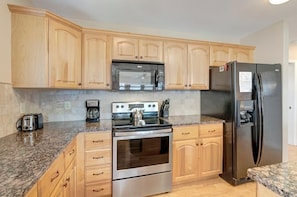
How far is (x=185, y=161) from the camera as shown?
2457 millimetres

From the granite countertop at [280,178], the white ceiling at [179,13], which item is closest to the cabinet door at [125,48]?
the white ceiling at [179,13]

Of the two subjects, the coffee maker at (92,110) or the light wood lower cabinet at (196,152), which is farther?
the coffee maker at (92,110)

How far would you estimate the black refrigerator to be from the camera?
2.46 metres

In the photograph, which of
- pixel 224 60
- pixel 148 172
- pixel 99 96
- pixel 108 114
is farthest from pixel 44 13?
pixel 224 60

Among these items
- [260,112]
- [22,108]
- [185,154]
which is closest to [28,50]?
[22,108]

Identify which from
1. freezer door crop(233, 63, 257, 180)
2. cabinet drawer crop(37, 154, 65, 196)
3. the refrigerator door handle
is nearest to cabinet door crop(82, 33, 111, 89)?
cabinet drawer crop(37, 154, 65, 196)

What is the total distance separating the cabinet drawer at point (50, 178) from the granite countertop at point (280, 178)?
1103 millimetres

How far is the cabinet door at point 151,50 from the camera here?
2564 millimetres

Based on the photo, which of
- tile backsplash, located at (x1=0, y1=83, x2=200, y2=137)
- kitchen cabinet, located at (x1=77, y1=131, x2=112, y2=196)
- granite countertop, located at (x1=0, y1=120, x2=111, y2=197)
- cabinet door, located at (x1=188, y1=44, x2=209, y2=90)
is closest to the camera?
granite countertop, located at (x1=0, y1=120, x2=111, y2=197)

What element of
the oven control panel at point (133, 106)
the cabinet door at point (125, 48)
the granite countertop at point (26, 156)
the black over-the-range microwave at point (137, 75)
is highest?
the cabinet door at point (125, 48)

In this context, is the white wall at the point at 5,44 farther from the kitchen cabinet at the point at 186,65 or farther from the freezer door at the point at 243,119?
the freezer door at the point at 243,119

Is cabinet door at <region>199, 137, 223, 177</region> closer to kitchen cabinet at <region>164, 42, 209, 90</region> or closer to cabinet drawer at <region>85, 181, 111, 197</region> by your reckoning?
kitchen cabinet at <region>164, 42, 209, 90</region>

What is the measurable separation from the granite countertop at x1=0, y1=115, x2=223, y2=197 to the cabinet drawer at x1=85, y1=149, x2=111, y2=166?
0.88 ft

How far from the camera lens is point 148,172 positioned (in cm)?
223
